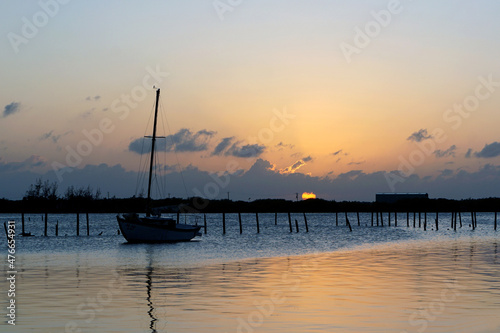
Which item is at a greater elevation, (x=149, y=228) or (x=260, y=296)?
(x=149, y=228)

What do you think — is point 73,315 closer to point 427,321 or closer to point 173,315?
point 173,315

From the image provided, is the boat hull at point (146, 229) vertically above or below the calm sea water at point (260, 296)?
above

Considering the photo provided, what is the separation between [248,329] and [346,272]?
15703mm

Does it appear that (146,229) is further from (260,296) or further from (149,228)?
(260,296)

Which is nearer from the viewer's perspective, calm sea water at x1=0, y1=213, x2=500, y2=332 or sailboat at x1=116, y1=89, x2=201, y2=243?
calm sea water at x1=0, y1=213, x2=500, y2=332

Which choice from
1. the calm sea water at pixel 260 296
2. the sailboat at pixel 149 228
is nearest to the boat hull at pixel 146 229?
the sailboat at pixel 149 228

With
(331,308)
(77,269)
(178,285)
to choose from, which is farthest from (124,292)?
(77,269)

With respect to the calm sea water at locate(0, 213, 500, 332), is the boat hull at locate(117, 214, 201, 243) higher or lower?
higher

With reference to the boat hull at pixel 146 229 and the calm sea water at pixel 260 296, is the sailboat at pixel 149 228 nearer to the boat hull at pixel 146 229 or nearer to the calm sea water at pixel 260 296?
the boat hull at pixel 146 229

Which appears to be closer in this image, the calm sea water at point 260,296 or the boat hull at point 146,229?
the calm sea water at point 260,296

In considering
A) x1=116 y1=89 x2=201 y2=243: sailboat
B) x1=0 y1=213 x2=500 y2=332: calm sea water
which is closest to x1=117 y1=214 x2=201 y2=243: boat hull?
x1=116 y1=89 x2=201 y2=243: sailboat

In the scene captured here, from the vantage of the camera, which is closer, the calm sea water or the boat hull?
the calm sea water

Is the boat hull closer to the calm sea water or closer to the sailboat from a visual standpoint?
the sailboat

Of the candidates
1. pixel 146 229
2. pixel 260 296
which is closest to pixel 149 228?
pixel 146 229
